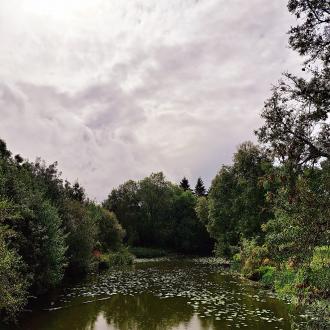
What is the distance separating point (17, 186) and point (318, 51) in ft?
70.0

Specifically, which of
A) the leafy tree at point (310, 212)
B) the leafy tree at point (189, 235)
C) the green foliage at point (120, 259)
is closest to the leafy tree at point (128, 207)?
the leafy tree at point (189, 235)

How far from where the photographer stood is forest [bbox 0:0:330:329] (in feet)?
35.4

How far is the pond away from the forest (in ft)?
5.00

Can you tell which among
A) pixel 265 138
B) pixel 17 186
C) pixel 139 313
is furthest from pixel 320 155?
pixel 17 186

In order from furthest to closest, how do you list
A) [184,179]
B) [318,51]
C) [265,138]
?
[184,179]
[265,138]
[318,51]

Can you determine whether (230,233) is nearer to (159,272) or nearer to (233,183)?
(233,183)

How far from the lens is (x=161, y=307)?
25.2m

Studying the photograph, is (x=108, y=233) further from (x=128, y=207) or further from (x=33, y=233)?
(x=33, y=233)

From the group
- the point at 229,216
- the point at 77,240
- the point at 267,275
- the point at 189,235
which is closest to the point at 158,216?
the point at 189,235

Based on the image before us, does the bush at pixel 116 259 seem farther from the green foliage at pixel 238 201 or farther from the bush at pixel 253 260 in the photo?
the bush at pixel 253 260

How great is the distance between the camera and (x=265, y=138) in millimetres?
11656

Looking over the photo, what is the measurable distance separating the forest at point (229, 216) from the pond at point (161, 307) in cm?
153

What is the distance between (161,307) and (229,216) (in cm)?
2961

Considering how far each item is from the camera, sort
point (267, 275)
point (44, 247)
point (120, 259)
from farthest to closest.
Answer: point (120, 259)
point (267, 275)
point (44, 247)
